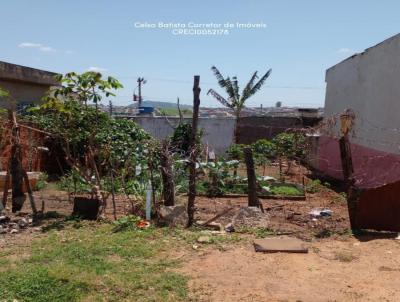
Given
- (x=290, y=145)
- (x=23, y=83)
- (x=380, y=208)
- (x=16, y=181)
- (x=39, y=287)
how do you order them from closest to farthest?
(x=39, y=287)
(x=380, y=208)
(x=16, y=181)
(x=23, y=83)
(x=290, y=145)

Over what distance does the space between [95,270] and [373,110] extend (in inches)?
366

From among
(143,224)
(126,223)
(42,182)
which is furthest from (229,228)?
(42,182)

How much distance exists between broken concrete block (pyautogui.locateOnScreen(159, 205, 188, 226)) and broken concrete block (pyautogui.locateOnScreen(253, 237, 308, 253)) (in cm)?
138

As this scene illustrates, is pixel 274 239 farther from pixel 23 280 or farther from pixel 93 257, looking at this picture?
pixel 23 280

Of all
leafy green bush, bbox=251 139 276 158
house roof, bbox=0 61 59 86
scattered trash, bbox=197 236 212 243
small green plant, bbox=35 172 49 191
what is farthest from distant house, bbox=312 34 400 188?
house roof, bbox=0 61 59 86

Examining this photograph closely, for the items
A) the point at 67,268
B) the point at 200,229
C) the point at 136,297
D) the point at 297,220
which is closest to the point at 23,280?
the point at 67,268

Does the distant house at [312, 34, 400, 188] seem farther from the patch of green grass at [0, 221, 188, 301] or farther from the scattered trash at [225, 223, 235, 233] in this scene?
the patch of green grass at [0, 221, 188, 301]

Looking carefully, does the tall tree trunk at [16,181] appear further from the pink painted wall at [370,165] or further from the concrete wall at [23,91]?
the pink painted wall at [370,165]

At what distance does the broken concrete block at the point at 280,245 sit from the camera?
5784 millimetres

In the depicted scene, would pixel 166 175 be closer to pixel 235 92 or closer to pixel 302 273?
pixel 302 273

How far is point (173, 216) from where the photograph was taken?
7.03m

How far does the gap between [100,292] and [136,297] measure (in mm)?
375

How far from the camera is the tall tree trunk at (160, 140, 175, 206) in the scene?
7.36 metres

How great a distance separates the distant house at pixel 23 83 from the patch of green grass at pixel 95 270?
7.35m
